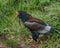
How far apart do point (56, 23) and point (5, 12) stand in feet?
3.68

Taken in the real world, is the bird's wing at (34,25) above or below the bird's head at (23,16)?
below

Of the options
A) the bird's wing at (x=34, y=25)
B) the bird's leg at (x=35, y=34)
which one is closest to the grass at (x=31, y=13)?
the bird's leg at (x=35, y=34)

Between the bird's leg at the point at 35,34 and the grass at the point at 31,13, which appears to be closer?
the bird's leg at the point at 35,34

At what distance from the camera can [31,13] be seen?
7.08m

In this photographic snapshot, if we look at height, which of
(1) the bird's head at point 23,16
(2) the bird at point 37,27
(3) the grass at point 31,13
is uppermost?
(1) the bird's head at point 23,16

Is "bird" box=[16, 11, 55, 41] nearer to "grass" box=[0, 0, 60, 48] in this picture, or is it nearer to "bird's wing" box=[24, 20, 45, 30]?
"bird's wing" box=[24, 20, 45, 30]

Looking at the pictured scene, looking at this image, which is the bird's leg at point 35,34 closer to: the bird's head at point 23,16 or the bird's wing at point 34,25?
the bird's wing at point 34,25

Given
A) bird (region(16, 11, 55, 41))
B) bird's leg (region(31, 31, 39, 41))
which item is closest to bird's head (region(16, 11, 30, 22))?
bird (region(16, 11, 55, 41))

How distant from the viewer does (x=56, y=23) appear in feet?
21.6

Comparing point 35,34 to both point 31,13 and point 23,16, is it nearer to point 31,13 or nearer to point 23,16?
point 23,16

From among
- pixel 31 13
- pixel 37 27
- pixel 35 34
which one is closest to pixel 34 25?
pixel 37 27

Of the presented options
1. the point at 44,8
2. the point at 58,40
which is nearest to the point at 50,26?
the point at 58,40

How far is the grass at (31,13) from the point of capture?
6.26 meters

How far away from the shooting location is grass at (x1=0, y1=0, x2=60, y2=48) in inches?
247
